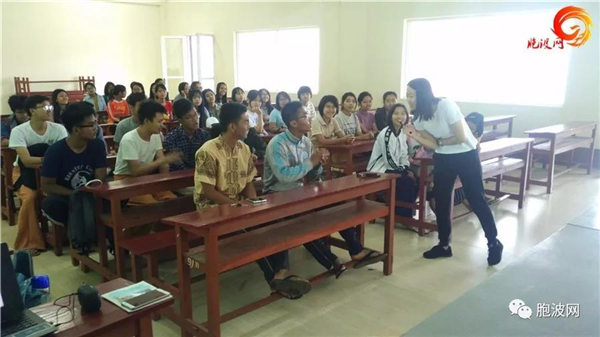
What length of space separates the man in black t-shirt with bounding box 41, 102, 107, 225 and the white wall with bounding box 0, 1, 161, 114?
7107 millimetres

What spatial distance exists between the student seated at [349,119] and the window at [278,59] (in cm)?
396

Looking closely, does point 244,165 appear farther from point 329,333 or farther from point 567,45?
point 567,45

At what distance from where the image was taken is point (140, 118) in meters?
3.13

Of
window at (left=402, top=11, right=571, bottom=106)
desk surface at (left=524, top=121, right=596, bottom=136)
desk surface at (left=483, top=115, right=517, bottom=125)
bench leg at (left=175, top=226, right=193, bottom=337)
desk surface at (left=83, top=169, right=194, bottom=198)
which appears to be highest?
window at (left=402, top=11, right=571, bottom=106)

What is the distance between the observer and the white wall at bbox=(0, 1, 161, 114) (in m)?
9.03

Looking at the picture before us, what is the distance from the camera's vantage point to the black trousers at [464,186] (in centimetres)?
303

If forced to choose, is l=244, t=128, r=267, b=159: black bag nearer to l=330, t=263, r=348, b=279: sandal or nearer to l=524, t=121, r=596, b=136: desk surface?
l=330, t=263, r=348, b=279: sandal

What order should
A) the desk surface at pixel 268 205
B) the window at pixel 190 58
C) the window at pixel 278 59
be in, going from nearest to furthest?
the desk surface at pixel 268 205 < the window at pixel 278 59 < the window at pixel 190 58

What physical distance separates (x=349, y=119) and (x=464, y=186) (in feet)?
6.35

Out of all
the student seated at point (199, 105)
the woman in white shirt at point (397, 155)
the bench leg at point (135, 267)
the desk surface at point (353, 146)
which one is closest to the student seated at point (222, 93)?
the student seated at point (199, 105)

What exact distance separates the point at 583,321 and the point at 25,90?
9908 millimetres

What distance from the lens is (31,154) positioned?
11.6 feet

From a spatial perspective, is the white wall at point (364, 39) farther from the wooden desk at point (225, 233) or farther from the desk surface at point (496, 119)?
the wooden desk at point (225, 233)

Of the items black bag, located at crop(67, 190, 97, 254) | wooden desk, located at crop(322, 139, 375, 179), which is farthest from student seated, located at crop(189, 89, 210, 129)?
black bag, located at crop(67, 190, 97, 254)
